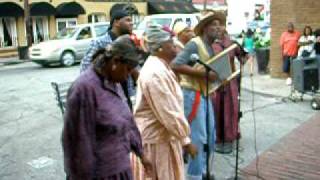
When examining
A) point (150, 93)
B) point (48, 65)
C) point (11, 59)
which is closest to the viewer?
point (150, 93)

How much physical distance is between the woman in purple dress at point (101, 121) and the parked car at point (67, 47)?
16.6 metres

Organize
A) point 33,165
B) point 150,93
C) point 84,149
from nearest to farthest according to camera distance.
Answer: point 84,149
point 150,93
point 33,165

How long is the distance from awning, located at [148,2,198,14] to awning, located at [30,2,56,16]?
29.7 feet

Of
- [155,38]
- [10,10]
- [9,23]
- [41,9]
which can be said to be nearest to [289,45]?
[155,38]

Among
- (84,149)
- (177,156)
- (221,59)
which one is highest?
(221,59)

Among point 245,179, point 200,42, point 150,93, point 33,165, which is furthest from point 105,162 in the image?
point 33,165

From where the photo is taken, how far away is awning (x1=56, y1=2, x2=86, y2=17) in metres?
29.4

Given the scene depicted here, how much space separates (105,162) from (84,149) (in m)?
0.19

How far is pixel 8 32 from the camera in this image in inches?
1093

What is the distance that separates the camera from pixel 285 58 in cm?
1325

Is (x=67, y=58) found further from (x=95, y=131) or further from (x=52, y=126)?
(x=95, y=131)

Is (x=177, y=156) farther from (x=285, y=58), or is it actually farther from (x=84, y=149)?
(x=285, y=58)

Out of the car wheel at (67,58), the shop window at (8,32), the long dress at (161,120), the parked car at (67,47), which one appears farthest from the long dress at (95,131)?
the shop window at (8,32)

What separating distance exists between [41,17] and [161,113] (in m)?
26.6
